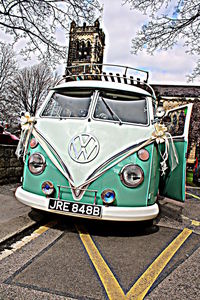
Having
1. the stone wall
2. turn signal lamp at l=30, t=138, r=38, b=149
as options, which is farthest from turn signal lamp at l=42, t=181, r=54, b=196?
the stone wall

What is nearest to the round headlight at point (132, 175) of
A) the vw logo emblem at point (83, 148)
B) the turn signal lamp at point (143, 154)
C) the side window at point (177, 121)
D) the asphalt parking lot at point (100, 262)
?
the turn signal lamp at point (143, 154)

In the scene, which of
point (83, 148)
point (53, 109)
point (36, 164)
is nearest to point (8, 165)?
point (53, 109)

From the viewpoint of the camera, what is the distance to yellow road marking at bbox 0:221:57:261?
3.13 meters

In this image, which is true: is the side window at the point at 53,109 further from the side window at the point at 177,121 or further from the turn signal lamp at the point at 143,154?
the side window at the point at 177,121

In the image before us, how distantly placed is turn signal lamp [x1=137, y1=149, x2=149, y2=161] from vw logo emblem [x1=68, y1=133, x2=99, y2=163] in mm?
603

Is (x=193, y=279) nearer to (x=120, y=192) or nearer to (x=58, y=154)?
(x=120, y=192)

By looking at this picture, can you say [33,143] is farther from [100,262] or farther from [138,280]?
[138,280]

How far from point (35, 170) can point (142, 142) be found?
1.60m

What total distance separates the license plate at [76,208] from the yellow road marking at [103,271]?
44 cm

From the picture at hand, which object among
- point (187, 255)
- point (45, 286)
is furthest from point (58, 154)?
point (187, 255)

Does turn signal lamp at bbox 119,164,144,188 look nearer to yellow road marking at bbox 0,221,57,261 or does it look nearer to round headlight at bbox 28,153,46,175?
round headlight at bbox 28,153,46,175

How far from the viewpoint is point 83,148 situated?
3.77 metres

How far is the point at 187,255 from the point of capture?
3.44m

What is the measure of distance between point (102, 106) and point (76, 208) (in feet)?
5.80
